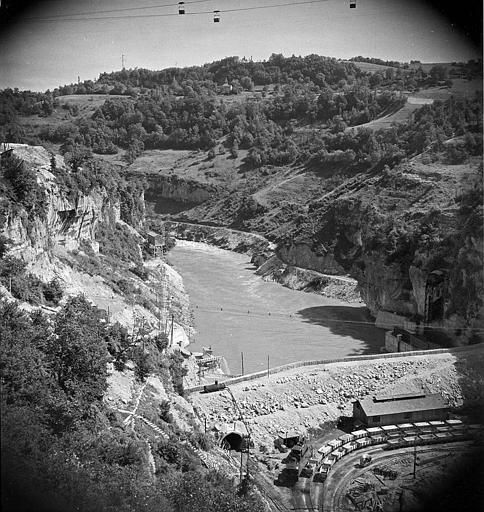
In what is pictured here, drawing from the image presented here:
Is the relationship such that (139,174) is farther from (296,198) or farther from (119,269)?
(119,269)

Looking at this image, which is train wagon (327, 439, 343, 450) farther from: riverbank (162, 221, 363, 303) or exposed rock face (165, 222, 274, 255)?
exposed rock face (165, 222, 274, 255)

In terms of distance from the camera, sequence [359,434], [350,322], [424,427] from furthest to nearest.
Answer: [350,322], [424,427], [359,434]

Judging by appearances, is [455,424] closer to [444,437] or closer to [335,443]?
[444,437]

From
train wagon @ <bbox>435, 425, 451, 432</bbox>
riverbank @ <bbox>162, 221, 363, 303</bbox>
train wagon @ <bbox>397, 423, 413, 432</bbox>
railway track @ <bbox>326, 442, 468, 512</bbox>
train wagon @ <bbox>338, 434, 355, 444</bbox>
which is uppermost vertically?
riverbank @ <bbox>162, 221, 363, 303</bbox>

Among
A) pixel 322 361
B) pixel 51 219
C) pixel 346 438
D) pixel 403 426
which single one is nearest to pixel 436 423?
pixel 403 426

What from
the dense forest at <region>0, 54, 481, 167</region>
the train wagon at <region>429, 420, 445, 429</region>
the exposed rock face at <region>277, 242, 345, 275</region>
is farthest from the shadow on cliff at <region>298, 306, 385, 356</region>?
the dense forest at <region>0, 54, 481, 167</region>

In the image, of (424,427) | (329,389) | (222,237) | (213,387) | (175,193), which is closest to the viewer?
(424,427)
